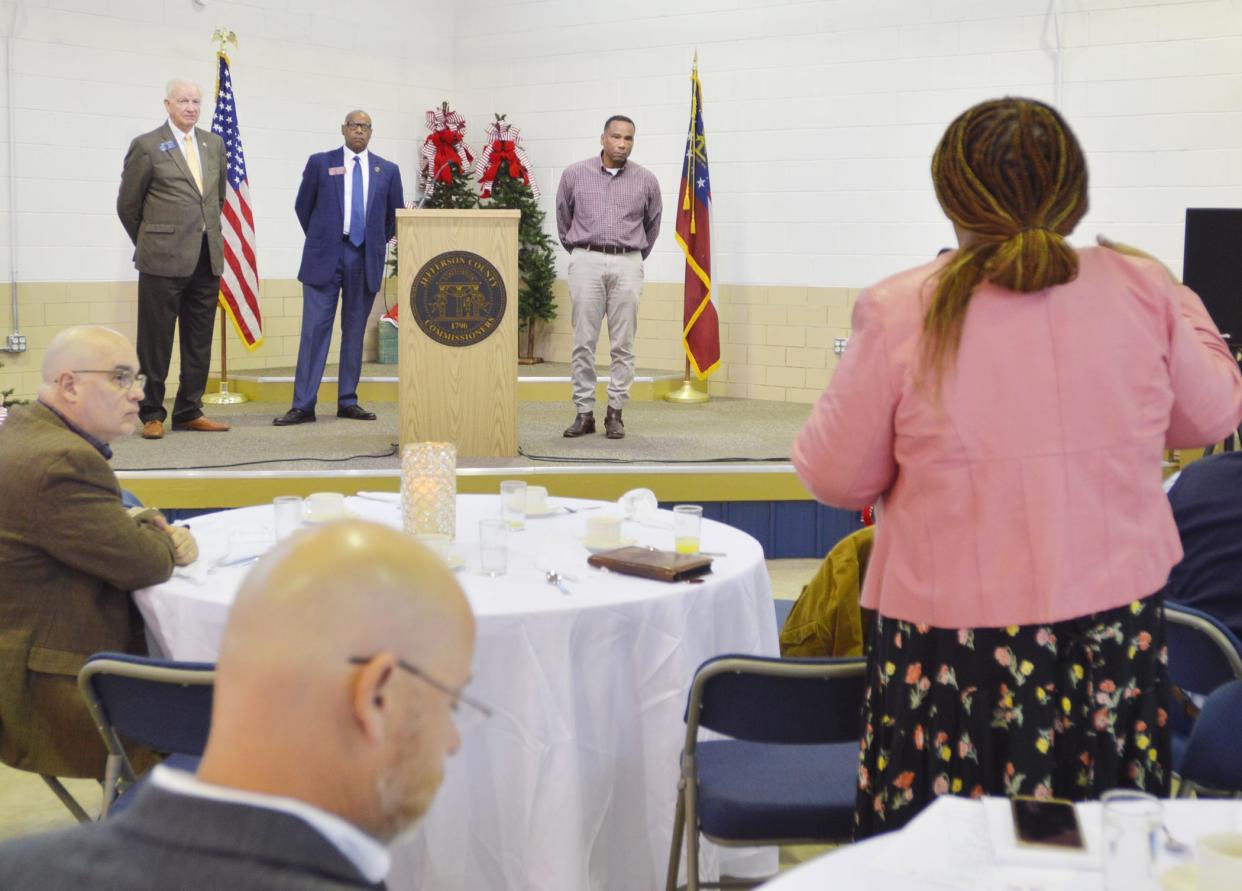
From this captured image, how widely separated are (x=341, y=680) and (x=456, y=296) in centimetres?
531

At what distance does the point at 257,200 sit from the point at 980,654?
309 inches

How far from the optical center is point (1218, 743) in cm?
236

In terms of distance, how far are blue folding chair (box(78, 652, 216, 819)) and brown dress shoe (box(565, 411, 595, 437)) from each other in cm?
471

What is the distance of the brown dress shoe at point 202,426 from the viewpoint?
7.14m

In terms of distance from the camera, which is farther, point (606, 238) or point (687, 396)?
point (687, 396)

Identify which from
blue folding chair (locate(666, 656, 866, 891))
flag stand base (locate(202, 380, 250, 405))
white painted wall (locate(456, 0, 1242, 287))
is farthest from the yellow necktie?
blue folding chair (locate(666, 656, 866, 891))

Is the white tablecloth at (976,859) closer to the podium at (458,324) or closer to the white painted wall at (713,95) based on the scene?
the podium at (458,324)

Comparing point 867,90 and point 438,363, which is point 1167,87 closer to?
point 867,90

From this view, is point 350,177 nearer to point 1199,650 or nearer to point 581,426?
point 581,426

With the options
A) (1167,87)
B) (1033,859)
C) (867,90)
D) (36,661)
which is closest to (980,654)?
(1033,859)

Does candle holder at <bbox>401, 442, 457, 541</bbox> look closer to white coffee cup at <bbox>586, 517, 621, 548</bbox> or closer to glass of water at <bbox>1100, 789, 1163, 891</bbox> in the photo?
white coffee cup at <bbox>586, 517, 621, 548</bbox>

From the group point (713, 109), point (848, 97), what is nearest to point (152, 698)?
point (848, 97)

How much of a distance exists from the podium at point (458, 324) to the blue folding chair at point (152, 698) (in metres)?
3.68

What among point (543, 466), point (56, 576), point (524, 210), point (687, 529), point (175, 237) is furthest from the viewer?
point (524, 210)
